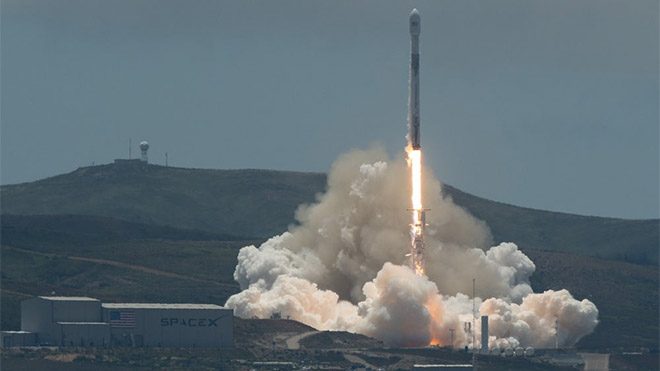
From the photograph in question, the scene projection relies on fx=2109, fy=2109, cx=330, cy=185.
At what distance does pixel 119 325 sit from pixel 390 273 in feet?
71.7

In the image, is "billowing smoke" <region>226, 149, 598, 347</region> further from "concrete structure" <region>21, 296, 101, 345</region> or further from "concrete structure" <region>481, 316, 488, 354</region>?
"concrete structure" <region>21, 296, 101, 345</region>

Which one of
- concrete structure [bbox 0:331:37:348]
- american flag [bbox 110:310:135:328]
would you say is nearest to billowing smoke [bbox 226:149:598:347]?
american flag [bbox 110:310:135:328]

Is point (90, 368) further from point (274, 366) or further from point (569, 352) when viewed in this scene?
point (569, 352)

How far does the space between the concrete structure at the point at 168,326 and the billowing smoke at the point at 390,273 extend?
1247cm

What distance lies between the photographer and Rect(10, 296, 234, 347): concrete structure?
16300 cm

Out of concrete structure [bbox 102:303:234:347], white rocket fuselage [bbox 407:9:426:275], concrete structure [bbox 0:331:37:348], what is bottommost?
concrete structure [bbox 0:331:37:348]

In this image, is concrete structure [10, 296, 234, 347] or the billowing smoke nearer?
concrete structure [10, 296, 234, 347]

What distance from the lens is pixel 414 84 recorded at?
560 ft

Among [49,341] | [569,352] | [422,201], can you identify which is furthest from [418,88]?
[49,341]

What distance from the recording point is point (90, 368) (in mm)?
151125

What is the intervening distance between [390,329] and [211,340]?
1444cm

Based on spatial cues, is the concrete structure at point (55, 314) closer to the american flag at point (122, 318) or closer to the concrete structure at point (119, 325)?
the concrete structure at point (119, 325)

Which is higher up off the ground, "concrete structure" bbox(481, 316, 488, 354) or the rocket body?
the rocket body

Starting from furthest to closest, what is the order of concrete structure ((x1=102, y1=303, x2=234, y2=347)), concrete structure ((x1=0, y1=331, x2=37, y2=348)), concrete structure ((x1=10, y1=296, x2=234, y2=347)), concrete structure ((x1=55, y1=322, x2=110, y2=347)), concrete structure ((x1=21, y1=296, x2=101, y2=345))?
concrete structure ((x1=102, y1=303, x2=234, y2=347))
concrete structure ((x1=21, y1=296, x2=101, y2=345))
concrete structure ((x1=10, y1=296, x2=234, y2=347))
concrete structure ((x1=55, y1=322, x2=110, y2=347))
concrete structure ((x1=0, y1=331, x2=37, y2=348))
